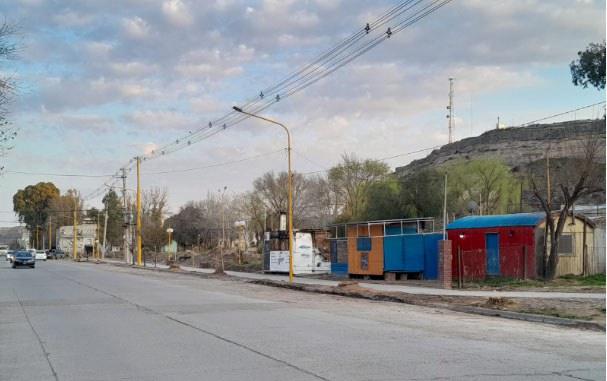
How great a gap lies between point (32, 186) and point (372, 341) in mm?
136068

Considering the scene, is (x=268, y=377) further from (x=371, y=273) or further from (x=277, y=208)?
(x=277, y=208)

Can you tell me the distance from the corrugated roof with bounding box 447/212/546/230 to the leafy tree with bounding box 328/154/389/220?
2759cm

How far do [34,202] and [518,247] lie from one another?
414 feet

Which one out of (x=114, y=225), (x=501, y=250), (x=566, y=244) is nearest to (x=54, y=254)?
(x=114, y=225)

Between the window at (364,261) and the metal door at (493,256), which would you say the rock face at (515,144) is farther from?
the metal door at (493,256)

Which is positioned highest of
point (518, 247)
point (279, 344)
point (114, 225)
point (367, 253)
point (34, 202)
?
point (34, 202)

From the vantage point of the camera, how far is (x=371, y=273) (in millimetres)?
33094

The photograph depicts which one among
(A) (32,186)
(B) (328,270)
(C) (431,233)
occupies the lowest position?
(B) (328,270)

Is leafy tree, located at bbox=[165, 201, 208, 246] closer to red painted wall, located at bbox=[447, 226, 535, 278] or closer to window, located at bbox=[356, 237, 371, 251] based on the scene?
Answer: window, located at bbox=[356, 237, 371, 251]

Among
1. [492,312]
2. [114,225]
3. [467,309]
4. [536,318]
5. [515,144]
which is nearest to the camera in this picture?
[536,318]

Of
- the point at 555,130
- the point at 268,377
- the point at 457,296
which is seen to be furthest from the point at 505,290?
the point at 555,130

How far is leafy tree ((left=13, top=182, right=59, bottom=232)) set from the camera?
13212 cm

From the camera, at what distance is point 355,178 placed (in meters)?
62.5

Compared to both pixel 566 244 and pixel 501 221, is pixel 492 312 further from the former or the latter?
pixel 566 244
